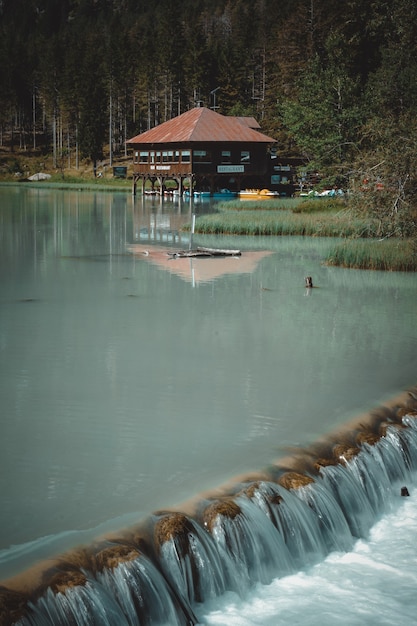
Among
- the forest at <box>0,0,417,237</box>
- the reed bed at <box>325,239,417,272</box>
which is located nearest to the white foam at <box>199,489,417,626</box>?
the forest at <box>0,0,417,237</box>

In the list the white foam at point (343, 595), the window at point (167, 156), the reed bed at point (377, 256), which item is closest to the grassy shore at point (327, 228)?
the reed bed at point (377, 256)

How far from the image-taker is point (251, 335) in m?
13.2

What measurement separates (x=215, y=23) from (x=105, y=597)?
139615mm

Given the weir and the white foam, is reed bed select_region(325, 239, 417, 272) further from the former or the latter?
the white foam

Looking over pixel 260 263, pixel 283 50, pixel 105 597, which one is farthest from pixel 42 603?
pixel 283 50

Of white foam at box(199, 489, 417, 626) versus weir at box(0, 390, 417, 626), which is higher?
weir at box(0, 390, 417, 626)

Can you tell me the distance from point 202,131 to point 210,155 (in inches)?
65.6

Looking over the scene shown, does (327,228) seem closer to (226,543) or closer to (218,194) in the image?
(226,543)

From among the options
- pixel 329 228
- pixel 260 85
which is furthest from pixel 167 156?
pixel 260 85

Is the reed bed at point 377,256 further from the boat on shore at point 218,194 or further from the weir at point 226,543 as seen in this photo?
the boat on shore at point 218,194

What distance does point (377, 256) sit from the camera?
20281 millimetres

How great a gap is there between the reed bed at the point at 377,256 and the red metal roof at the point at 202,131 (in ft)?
113

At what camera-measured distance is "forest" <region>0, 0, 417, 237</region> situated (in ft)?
123

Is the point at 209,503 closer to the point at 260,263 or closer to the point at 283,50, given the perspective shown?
the point at 260,263
